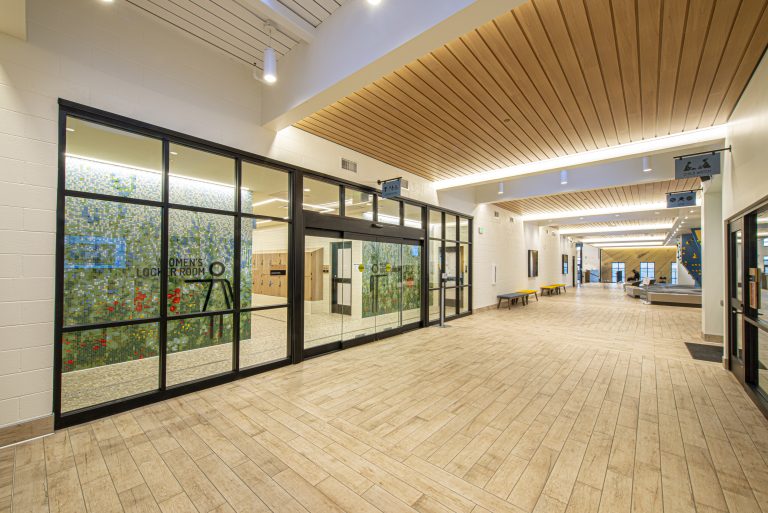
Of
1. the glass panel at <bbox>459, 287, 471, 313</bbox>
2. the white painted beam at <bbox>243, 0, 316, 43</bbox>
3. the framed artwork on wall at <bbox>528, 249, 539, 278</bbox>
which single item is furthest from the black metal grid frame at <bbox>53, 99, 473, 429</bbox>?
the framed artwork on wall at <bbox>528, 249, 539, 278</bbox>

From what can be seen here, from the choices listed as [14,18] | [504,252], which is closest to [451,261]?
[504,252]

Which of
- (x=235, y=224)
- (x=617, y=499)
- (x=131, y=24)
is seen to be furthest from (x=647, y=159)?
(x=131, y=24)

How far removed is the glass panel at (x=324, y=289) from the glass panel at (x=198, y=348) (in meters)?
1.28

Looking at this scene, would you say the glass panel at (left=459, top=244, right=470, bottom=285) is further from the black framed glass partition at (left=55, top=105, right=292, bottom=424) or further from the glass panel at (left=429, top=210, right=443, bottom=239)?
the black framed glass partition at (left=55, top=105, right=292, bottom=424)

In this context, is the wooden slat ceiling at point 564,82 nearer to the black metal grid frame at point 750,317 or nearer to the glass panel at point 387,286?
the black metal grid frame at point 750,317

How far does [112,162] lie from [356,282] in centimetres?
389

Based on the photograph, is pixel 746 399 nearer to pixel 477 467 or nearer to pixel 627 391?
pixel 627 391

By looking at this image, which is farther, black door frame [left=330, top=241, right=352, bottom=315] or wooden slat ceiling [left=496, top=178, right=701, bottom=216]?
wooden slat ceiling [left=496, top=178, right=701, bottom=216]

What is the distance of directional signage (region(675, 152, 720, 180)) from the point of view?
4410 mm

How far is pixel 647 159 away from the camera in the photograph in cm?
639

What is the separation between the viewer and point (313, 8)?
311 cm

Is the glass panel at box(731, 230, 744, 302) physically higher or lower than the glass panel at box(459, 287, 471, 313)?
higher

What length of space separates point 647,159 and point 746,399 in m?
4.73

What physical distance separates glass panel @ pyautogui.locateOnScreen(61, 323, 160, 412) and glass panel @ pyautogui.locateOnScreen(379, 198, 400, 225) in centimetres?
416
